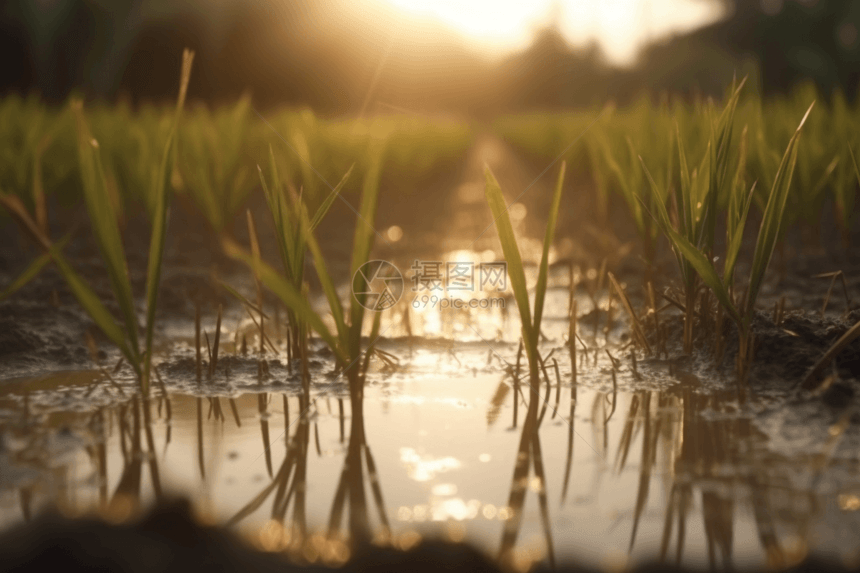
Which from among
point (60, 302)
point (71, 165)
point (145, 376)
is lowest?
point (145, 376)

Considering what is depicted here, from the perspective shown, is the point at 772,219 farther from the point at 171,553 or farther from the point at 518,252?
the point at 171,553

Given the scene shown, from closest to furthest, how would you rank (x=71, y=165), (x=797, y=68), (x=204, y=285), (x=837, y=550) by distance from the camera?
(x=837, y=550)
(x=204, y=285)
(x=71, y=165)
(x=797, y=68)

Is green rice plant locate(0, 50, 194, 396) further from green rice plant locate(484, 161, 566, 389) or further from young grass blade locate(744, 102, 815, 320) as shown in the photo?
young grass blade locate(744, 102, 815, 320)

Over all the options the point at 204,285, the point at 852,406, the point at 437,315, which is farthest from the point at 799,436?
the point at 204,285

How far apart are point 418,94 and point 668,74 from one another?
1109 centimetres

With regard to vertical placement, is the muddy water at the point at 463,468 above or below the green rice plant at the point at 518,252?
below

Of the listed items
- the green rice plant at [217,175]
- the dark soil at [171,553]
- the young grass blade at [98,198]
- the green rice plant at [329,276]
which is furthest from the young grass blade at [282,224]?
the green rice plant at [217,175]

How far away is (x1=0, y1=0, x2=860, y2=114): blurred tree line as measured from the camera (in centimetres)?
1708

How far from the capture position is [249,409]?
4.11ft

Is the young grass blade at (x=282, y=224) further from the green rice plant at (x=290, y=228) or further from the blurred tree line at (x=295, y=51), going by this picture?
the blurred tree line at (x=295, y=51)

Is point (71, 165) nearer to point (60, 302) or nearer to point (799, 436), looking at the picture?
point (60, 302)

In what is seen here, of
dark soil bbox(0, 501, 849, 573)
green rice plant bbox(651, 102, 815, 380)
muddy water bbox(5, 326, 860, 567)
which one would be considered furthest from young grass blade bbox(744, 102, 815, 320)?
dark soil bbox(0, 501, 849, 573)

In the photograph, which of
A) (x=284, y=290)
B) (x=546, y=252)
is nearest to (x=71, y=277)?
(x=284, y=290)

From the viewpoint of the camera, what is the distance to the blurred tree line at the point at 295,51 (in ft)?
56.0
